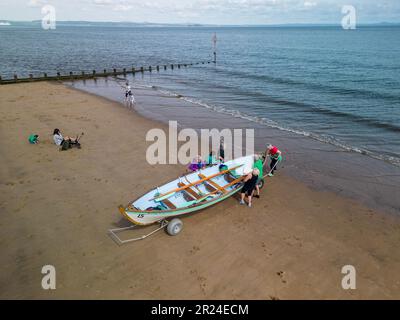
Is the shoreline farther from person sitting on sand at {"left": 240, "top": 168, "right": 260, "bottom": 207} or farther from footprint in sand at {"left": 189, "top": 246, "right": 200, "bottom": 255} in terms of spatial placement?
footprint in sand at {"left": 189, "top": 246, "right": 200, "bottom": 255}

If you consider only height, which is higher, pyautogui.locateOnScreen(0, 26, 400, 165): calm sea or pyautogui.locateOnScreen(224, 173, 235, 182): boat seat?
pyautogui.locateOnScreen(0, 26, 400, 165): calm sea

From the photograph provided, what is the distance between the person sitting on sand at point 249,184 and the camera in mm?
11231

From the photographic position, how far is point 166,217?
409 inches

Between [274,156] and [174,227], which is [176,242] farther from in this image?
[274,156]

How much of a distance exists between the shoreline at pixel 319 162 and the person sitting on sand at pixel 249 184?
12.7 ft

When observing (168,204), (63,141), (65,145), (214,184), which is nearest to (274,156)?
(214,184)

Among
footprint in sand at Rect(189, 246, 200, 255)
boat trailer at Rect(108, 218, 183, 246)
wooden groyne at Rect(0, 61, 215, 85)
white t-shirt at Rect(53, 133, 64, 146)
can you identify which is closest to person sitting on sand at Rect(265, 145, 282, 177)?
boat trailer at Rect(108, 218, 183, 246)

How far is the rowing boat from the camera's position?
998cm

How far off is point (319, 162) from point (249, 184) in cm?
689

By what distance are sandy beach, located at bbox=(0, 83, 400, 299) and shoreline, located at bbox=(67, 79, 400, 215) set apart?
971mm

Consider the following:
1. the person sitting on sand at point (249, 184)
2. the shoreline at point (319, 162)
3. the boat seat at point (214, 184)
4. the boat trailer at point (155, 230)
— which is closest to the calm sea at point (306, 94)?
the shoreline at point (319, 162)

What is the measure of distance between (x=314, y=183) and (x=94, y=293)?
10639 mm

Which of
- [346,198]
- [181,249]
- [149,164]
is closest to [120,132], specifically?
[149,164]

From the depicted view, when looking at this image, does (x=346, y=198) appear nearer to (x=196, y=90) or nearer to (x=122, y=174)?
(x=122, y=174)
